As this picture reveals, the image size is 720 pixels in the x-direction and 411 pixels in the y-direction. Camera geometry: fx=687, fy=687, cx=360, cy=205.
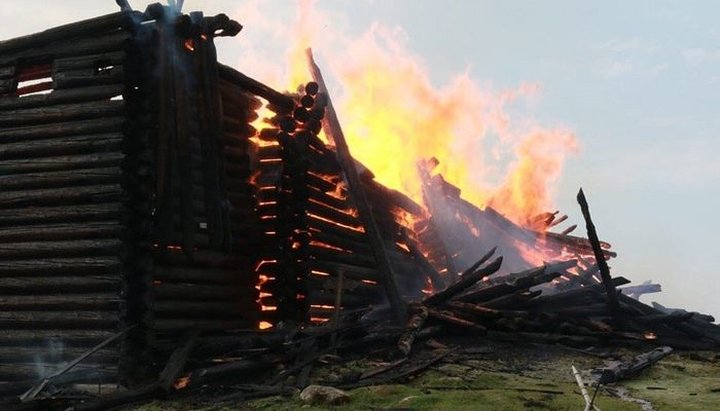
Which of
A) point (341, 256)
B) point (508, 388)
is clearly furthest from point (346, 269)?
point (508, 388)

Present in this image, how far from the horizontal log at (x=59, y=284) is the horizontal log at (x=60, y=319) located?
1.07 ft

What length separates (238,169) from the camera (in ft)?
41.6

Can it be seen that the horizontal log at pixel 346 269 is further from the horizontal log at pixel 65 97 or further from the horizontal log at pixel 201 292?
the horizontal log at pixel 65 97

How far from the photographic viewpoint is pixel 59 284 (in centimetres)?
1014

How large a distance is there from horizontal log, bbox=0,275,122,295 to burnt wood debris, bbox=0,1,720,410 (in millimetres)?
32

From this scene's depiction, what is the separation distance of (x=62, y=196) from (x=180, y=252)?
6.42 feet

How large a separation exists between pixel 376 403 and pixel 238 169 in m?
6.46

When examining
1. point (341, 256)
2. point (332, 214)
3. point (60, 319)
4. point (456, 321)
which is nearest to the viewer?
point (60, 319)

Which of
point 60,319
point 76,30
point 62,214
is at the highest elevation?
point 76,30

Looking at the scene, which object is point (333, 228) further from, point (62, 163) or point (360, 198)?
point (62, 163)

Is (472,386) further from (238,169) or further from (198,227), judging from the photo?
(238,169)

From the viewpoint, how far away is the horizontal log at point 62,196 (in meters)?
10.2

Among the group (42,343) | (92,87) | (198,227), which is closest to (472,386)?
(198,227)

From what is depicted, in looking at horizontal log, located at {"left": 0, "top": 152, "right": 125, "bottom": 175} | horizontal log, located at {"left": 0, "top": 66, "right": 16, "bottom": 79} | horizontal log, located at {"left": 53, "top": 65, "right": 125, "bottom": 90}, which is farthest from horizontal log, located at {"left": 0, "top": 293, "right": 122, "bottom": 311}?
horizontal log, located at {"left": 0, "top": 66, "right": 16, "bottom": 79}
